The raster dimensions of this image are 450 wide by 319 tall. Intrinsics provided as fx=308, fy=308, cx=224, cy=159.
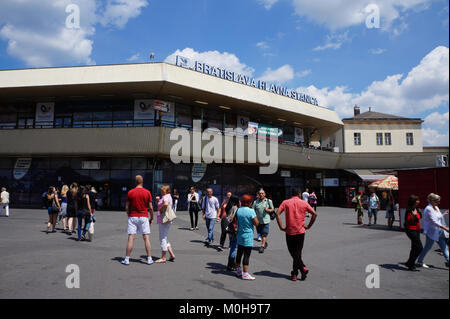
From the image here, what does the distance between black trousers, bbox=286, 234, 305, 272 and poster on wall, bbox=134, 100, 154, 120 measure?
1906 centimetres

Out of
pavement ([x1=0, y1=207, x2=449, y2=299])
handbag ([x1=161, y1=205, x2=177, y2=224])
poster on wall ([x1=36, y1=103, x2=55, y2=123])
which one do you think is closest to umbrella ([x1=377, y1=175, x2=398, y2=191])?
pavement ([x1=0, y1=207, x2=449, y2=299])

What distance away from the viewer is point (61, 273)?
19.6 ft

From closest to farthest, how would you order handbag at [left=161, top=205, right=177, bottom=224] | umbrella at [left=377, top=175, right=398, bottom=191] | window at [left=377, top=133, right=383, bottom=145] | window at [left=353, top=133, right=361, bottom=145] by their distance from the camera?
handbag at [left=161, top=205, right=177, bottom=224]
umbrella at [left=377, top=175, right=398, bottom=191]
window at [left=377, top=133, right=383, bottom=145]
window at [left=353, top=133, right=361, bottom=145]

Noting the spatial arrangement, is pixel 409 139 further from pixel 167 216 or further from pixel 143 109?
pixel 167 216

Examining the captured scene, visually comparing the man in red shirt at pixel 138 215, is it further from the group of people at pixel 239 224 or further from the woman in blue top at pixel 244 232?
the woman in blue top at pixel 244 232

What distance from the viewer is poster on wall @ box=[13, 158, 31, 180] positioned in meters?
24.0

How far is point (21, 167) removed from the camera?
Answer: 24.1 meters

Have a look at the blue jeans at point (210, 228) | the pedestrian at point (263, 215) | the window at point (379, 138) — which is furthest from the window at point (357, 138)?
the blue jeans at point (210, 228)

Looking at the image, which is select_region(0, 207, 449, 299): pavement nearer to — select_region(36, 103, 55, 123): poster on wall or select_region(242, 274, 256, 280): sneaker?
select_region(242, 274, 256, 280): sneaker

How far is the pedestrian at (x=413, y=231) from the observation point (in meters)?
6.56

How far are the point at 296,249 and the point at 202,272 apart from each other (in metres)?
1.95
